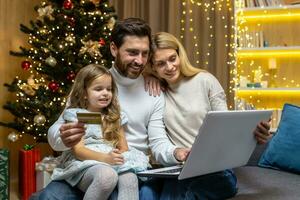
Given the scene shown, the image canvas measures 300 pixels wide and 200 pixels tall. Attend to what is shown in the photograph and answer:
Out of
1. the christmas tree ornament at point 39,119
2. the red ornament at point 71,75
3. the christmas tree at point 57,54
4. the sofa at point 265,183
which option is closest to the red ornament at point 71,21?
the christmas tree at point 57,54

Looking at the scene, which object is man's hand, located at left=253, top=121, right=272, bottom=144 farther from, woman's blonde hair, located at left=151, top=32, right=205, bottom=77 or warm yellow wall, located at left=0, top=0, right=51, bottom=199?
warm yellow wall, located at left=0, top=0, right=51, bottom=199

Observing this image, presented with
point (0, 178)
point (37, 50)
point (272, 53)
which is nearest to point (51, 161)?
point (0, 178)

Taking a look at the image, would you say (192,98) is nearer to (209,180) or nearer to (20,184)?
(209,180)

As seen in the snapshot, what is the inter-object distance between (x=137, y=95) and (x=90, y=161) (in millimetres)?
486

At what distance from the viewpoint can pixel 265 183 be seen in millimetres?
1922

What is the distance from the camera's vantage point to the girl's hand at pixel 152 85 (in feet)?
6.54

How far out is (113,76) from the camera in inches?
77.9

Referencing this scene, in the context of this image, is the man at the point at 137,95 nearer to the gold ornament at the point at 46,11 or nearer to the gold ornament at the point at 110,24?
the gold ornament at the point at 110,24

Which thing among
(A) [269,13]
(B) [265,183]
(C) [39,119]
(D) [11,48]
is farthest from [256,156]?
(D) [11,48]

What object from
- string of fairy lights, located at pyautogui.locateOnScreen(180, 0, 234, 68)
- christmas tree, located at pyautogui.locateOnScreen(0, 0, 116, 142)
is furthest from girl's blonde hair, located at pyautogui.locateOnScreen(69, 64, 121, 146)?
string of fairy lights, located at pyautogui.locateOnScreen(180, 0, 234, 68)

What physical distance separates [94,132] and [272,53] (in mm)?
2687

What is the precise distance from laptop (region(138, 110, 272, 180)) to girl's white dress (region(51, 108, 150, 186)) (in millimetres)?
102

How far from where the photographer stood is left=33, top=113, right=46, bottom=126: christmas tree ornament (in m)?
3.35

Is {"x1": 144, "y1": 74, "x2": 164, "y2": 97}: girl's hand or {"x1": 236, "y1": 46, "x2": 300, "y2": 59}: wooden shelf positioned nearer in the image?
{"x1": 144, "y1": 74, "x2": 164, "y2": 97}: girl's hand
